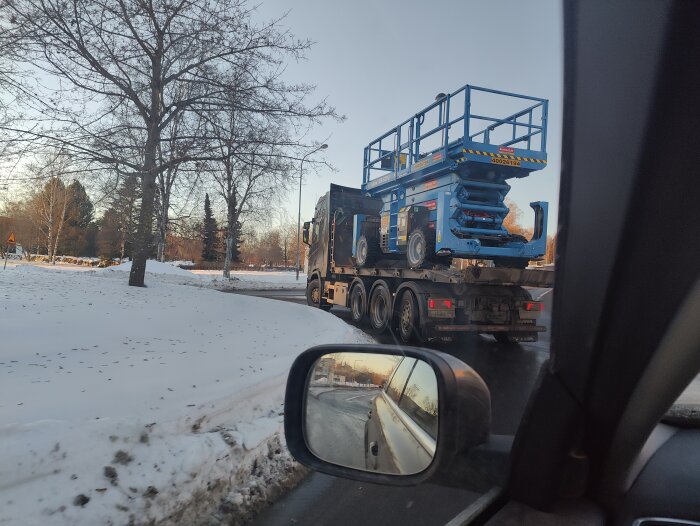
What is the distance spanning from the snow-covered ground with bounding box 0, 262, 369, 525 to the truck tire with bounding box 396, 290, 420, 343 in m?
2.82

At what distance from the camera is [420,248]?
365 inches

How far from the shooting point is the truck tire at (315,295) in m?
15.1

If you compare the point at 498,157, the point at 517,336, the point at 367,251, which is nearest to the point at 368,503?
the point at 517,336

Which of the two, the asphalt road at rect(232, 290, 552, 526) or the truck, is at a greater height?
the truck

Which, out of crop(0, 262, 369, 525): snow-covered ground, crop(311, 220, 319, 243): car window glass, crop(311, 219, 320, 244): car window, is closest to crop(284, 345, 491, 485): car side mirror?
crop(0, 262, 369, 525): snow-covered ground

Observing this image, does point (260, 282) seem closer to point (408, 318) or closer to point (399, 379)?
point (408, 318)

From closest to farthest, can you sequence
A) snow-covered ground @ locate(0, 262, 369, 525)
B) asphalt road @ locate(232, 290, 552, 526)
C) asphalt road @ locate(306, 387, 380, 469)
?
asphalt road @ locate(306, 387, 380, 469) < snow-covered ground @ locate(0, 262, 369, 525) < asphalt road @ locate(232, 290, 552, 526)

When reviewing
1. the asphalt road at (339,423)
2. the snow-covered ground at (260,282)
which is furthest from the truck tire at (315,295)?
the asphalt road at (339,423)

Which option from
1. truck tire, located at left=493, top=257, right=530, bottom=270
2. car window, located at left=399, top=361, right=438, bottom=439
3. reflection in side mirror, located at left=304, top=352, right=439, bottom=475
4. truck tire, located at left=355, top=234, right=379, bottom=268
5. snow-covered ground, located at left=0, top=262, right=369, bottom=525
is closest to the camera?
car window, located at left=399, top=361, right=438, bottom=439

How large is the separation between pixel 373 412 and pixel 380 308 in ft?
29.3

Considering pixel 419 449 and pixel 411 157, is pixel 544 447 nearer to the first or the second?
pixel 419 449

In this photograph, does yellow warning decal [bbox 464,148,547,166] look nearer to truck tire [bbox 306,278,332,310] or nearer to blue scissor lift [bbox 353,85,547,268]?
blue scissor lift [bbox 353,85,547,268]

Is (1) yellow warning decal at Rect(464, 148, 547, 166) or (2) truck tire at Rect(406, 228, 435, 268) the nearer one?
(1) yellow warning decal at Rect(464, 148, 547, 166)

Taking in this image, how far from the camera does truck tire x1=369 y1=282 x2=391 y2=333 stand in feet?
34.3
